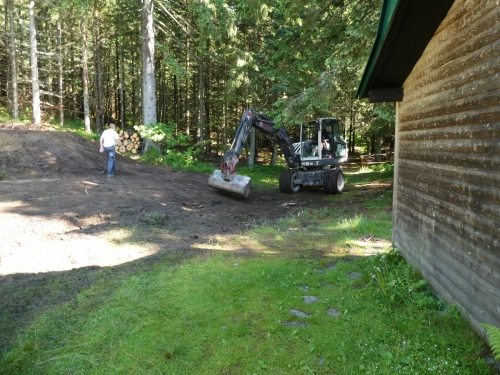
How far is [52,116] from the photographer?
82.7ft

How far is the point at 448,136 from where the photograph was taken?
3.90 m

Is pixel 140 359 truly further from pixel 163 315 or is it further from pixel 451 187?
pixel 451 187

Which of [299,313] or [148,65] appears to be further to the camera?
[148,65]

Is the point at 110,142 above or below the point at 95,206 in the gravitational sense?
above

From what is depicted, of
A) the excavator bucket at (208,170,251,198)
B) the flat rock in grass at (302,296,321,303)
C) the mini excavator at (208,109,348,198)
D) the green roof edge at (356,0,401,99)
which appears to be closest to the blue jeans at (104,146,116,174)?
the excavator bucket at (208,170,251,198)

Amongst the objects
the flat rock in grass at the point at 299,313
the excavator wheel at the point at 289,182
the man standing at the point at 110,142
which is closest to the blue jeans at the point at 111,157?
the man standing at the point at 110,142

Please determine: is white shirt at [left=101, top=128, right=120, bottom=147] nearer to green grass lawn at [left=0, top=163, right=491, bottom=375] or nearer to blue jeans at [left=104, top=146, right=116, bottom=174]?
blue jeans at [left=104, top=146, right=116, bottom=174]

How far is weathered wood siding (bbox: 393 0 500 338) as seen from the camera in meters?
3.06

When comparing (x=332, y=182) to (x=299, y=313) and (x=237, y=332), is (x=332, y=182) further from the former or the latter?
(x=237, y=332)

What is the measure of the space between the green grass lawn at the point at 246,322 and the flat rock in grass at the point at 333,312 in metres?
0.01

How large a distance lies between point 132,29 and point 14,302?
77.6 feet

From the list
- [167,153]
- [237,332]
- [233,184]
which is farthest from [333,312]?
[167,153]

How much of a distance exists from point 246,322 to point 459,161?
2.76 m

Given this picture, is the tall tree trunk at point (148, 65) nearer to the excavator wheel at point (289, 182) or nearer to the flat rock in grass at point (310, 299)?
the excavator wheel at point (289, 182)
